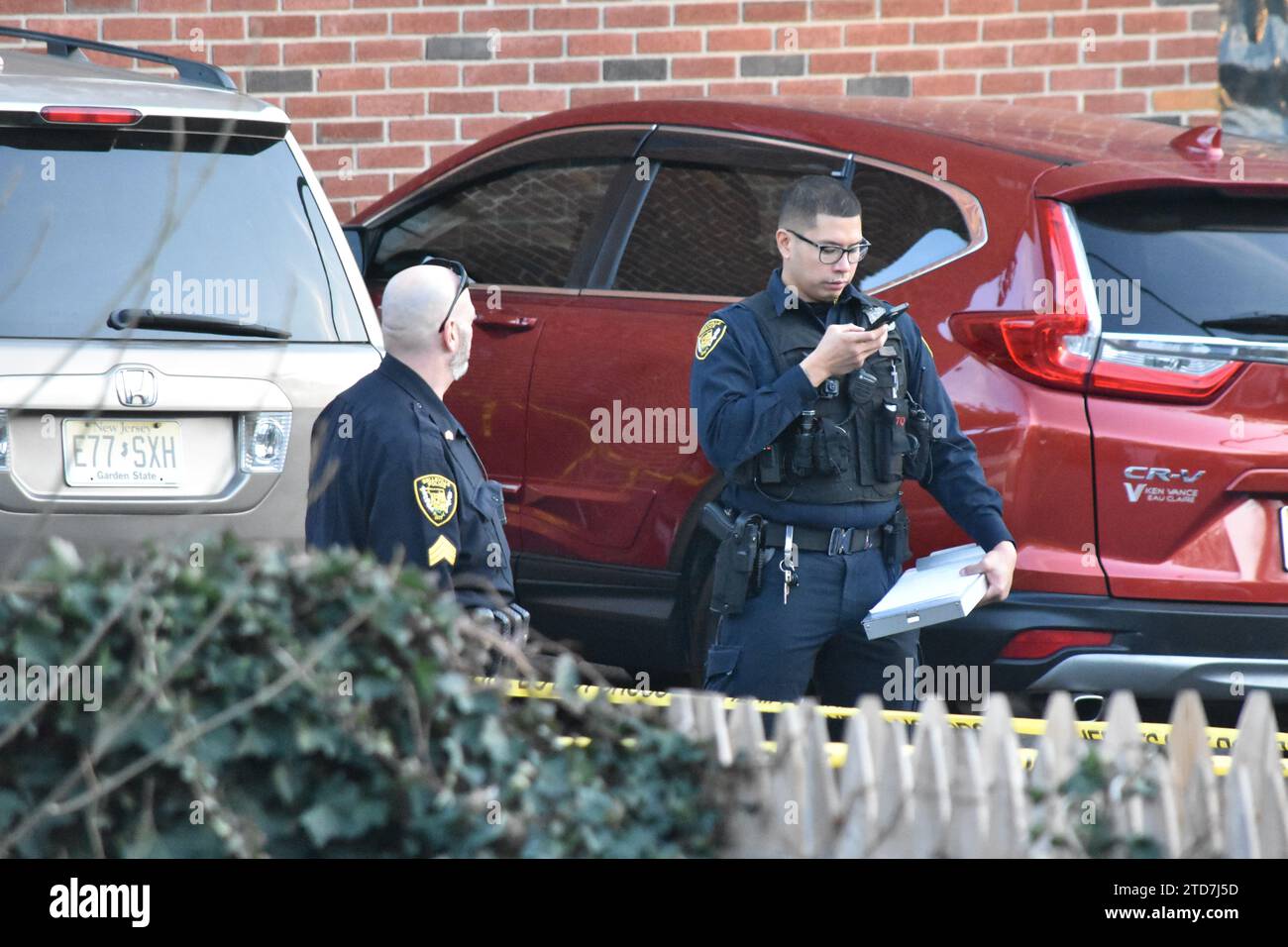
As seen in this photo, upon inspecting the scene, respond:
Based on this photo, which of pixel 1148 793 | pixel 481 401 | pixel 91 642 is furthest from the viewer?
pixel 481 401

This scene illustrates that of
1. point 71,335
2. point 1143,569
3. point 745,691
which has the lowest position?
point 745,691

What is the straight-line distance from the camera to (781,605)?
13.6ft

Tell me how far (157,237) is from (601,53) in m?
4.28

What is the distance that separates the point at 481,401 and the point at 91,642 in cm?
312

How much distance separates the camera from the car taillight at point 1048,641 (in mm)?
4246

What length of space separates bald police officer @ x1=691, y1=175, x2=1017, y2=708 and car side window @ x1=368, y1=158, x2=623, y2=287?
4.44 ft

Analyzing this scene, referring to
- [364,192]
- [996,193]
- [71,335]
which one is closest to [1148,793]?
[996,193]

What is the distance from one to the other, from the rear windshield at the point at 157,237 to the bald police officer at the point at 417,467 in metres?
0.44

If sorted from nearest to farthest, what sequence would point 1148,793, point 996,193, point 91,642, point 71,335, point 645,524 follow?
point 91,642, point 1148,793, point 71,335, point 996,193, point 645,524

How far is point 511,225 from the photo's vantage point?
18.6 feet

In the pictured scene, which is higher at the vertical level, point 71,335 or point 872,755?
point 71,335

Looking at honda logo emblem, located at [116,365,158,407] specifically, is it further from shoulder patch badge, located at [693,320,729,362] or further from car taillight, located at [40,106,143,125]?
shoulder patch badge, located at [693,320,729,362]

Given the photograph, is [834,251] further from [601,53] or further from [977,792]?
[601,53]

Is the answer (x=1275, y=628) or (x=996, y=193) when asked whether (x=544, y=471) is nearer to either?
(x=996, y=193)
